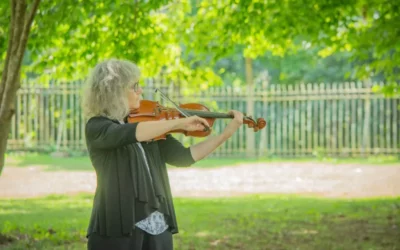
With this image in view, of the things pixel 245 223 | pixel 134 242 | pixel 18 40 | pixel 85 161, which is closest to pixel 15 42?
pixel 18 40

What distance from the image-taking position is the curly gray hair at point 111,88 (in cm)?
358

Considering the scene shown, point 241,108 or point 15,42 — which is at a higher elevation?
point 15,42

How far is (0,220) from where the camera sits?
9516mm

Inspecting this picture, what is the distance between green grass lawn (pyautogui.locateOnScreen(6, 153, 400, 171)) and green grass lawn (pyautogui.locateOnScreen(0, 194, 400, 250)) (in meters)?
5.60

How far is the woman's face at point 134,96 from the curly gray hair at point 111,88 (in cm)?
3

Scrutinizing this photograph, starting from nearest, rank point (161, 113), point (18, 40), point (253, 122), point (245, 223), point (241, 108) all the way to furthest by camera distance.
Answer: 1. point (161, 113)
2. point (253, 122)
3. point (18, 40)
4. point (245, 223)
5. point (241, 108)

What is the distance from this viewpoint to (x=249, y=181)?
14555 mm

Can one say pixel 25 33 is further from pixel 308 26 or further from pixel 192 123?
pixel 192 123

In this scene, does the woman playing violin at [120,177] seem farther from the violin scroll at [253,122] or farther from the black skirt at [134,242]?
the violin scroll at [253,122]

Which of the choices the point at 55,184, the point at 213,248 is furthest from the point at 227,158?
the point at 213,248

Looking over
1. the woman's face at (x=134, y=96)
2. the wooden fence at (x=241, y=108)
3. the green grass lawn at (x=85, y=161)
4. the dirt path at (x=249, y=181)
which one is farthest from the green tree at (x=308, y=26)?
the wooden fence at (x=241, y=108)

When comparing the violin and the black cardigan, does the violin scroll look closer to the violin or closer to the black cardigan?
the violin

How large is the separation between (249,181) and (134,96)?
435 inches

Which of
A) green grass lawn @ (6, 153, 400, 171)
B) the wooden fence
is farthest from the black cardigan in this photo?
the wooden fence
